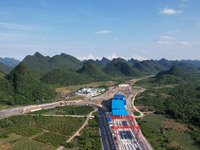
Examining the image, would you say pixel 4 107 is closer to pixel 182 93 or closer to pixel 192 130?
pixel 192 130

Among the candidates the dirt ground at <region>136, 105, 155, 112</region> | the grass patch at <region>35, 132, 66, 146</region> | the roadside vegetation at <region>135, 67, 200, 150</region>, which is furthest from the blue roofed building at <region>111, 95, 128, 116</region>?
the grass patch at <region>35, 132, 66, 146</region>

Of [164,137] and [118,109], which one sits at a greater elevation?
[118,109]

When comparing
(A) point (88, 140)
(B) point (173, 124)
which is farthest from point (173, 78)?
(A) point (88, 140)

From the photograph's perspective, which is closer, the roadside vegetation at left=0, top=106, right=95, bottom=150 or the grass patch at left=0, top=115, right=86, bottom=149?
the roadside vegetation at left=0, top=106, right=95, bottom=150

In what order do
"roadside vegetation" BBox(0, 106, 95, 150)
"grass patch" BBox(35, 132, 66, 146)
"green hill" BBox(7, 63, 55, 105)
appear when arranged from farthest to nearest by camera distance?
"green hill" BBox(7, 63, 55, 105)
"grass patch" BBox(35, 132, 66, 146)
"roadside vegetation" BBox(0, 106, 95, 150)

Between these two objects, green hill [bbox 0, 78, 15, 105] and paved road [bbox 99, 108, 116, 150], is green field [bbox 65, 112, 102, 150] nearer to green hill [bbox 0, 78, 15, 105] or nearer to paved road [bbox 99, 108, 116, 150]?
paved road [bbox 99, 108, 116, 150]

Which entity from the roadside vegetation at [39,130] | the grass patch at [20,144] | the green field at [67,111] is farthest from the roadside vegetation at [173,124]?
the grass patch at [20,144]

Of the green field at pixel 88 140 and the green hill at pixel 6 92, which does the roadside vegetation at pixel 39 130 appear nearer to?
the green field at pixel 88 140

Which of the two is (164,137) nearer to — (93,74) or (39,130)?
(39,130)

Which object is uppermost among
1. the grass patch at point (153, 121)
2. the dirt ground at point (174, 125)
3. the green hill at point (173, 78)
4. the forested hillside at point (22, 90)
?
the forested hillside at point (22, 90)
